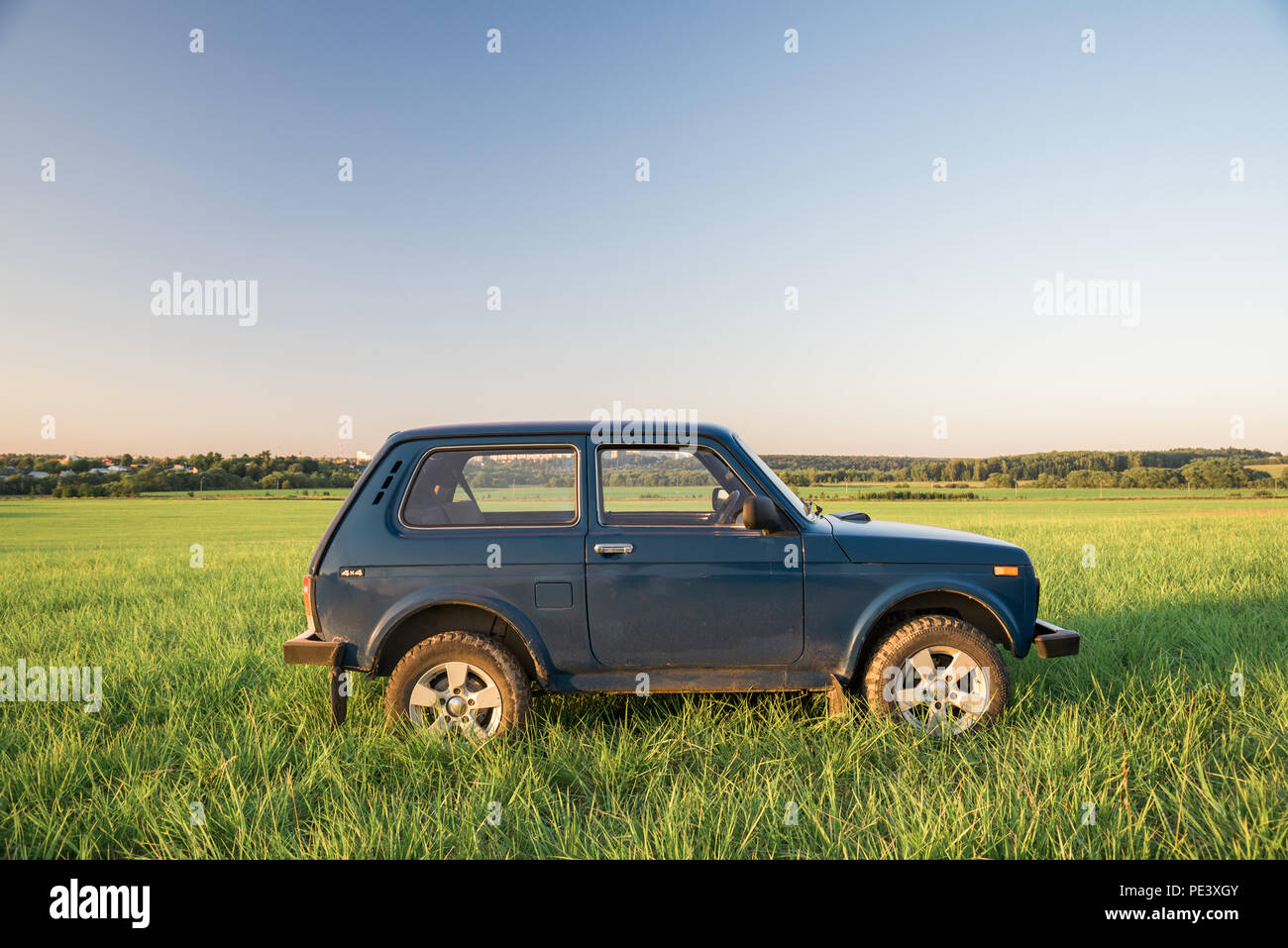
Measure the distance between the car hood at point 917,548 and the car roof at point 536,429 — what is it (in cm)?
96

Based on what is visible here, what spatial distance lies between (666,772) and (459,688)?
4.23ft

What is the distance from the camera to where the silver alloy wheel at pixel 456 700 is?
3.71 meters

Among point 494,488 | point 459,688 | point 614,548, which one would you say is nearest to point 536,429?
point 494,488

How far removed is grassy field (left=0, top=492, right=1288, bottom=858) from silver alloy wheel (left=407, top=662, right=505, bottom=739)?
7.6 inches

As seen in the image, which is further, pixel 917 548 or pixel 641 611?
Result: pixel 917 548

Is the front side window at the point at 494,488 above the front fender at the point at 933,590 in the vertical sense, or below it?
above

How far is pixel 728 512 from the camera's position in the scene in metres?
4.04

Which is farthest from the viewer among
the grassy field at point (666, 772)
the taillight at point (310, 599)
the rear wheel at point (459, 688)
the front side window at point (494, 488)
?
the front side window at point (494, 488)

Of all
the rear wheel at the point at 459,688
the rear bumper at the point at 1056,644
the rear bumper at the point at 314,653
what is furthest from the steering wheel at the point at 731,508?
the rear bumper at the point at 314,653

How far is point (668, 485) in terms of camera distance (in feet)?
14.1

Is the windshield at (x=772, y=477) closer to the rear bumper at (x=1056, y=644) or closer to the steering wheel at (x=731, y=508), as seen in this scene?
the steering wheel at (x=731, y=508)

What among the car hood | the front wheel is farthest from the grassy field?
the car hood

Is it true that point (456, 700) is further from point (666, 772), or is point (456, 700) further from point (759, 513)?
point (759, 513)
